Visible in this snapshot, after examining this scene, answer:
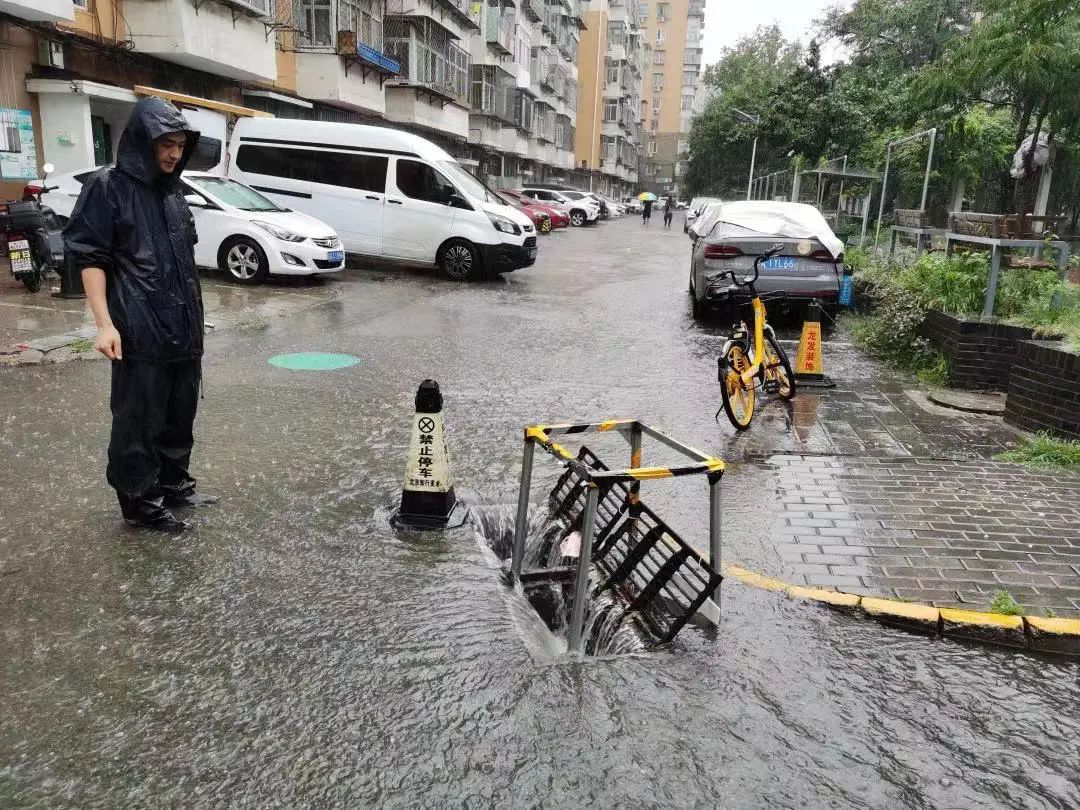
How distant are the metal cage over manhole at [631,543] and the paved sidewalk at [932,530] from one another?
769 mm

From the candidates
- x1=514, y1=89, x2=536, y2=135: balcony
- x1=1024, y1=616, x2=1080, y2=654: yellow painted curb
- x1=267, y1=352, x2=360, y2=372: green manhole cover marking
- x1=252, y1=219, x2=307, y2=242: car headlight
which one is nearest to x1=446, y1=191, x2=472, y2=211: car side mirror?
x1=252, y1=219, x2=307, y2=242: car headlight

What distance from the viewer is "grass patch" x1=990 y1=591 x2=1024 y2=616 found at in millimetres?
3846

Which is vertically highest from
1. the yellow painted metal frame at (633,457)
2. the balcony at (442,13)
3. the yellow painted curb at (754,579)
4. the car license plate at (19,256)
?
the balcony at (442,13)

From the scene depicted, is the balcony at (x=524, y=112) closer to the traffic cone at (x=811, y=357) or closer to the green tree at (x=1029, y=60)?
the green tree at (x=1029, y=60)

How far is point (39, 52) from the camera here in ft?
51.1

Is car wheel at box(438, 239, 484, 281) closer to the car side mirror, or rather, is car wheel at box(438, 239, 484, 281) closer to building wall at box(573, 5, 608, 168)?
the car side mirror

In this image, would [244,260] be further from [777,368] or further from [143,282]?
[143,282]

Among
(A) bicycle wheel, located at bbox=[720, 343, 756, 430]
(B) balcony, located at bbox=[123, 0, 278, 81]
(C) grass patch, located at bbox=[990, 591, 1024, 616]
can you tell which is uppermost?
(B) balcony, located at bbox=[123, 0, 278, 81]

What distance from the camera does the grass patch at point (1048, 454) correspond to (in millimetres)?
5883

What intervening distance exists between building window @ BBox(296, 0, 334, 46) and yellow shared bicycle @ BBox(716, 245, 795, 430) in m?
20.3

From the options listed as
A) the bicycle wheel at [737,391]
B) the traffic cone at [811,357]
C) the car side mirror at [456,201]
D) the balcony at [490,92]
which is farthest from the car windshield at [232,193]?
the balcony at [490,92]

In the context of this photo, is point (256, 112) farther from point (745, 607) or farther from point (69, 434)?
point (745, 607)

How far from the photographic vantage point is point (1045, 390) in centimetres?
644

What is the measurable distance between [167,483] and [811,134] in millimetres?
33388
